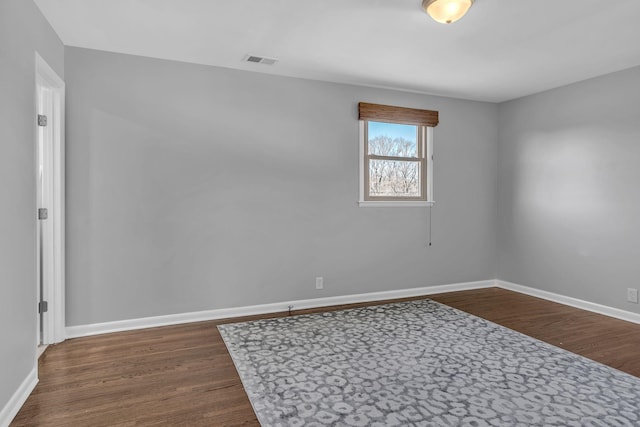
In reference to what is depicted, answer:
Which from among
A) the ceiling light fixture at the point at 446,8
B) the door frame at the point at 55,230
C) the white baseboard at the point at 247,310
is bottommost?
the white baseboard at the point at 247,310

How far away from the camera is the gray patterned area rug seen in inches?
83.1

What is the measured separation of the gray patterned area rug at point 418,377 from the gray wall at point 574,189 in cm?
156

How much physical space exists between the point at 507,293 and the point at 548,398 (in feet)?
9.43

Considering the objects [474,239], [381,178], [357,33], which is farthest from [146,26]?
[474,239]

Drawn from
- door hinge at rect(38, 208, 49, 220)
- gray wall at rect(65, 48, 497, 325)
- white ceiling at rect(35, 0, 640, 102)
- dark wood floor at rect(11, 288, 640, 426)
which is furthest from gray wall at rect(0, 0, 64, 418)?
gray wall at rect(65, 48, 497, 325)

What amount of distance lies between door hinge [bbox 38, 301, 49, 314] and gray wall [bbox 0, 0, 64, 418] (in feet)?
2.37

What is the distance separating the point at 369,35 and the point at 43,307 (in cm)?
346

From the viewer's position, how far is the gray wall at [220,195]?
342cm

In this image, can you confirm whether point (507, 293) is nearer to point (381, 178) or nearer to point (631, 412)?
point (381, 178)

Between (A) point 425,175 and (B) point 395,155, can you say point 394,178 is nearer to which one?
(B) point 395,155

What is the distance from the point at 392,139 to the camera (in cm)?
477

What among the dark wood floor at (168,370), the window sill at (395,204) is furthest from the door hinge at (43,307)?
the window sill at (395,204)

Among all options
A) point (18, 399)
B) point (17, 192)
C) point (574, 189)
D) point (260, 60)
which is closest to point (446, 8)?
point (260, 60)

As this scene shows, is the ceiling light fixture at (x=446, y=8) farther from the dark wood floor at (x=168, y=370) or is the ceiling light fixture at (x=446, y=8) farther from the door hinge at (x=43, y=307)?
the door hinge at (x=43, y=307)
